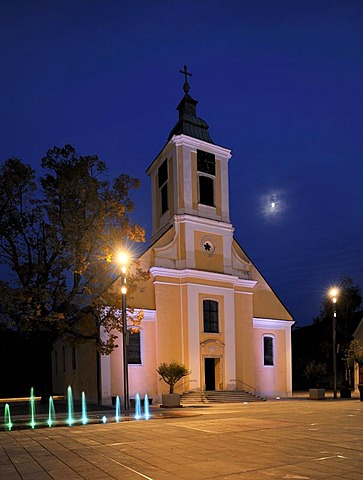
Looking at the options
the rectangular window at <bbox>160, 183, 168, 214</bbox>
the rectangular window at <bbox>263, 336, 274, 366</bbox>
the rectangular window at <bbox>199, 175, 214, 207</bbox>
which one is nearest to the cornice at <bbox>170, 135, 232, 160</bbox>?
the rectangular window at <bbox>199, 175, 214, 207</bbox>

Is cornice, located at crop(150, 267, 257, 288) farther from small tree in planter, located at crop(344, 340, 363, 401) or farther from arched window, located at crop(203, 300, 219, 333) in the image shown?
small tree in planter, located at crop(344, 340, 363, 401)

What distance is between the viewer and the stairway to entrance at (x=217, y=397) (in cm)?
2796

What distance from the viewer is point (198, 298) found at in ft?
102

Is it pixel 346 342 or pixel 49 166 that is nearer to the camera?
pixel 49 166

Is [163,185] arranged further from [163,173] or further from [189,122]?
Answer: [189,122]

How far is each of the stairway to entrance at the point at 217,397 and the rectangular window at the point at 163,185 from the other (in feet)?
43.4

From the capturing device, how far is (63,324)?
2195 centimetres

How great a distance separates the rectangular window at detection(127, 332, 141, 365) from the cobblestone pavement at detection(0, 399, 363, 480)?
14.2m

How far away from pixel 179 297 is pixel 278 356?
9932 mm

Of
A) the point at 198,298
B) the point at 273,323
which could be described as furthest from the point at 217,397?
the point at 273,323

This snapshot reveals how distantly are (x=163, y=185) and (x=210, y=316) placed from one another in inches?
402

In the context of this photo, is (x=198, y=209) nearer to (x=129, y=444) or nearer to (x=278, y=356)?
(x=278, y=356)

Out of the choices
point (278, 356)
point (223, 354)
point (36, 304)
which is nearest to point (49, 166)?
point (36, 304)

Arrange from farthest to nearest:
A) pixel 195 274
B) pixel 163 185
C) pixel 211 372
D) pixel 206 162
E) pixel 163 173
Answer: pixel 163 173 < pixel 163 185 < pixel 206 162 < pixel 211 372 < pixel 195 274
